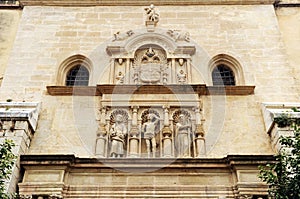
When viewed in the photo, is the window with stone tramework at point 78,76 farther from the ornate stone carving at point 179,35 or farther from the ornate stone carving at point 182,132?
the ornate stone carving at point 182,132

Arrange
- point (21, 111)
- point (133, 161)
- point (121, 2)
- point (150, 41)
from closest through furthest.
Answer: point (133, 161)
point (21, 111)
point (150, 41)
point (121, 2)

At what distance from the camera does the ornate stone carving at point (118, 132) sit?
8328 millimetres

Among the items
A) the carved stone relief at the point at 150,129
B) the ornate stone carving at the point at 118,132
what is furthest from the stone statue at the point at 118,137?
the carved stone relief at the point at 150,129

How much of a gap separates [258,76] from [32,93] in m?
5.76

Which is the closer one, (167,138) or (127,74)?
(167,138)

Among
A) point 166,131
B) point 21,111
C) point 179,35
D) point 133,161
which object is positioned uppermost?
point 179,35

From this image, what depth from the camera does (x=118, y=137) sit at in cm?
848

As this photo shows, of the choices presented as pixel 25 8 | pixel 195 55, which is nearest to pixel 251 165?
pixel 195 55

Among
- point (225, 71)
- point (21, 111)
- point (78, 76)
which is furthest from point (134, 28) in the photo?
point (21, 111)

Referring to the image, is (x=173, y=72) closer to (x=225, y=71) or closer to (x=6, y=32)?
(x=225, y=71)

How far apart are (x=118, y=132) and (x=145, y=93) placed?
1.37 metres

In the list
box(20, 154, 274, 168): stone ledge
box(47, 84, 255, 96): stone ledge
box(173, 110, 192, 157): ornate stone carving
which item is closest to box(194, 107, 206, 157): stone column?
box(173, 110, 192, 157): ornate stone carving

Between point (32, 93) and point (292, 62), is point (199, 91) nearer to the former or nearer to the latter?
point (292, 62)

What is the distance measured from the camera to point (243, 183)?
7691 millimetres
